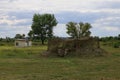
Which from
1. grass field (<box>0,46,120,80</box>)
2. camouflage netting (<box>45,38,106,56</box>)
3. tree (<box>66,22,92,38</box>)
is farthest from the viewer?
tree (<box>66,22,92,38</box>)

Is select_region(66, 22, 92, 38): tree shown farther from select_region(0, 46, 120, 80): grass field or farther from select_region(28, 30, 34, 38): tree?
select_region(0, 46, 120, 80): grass field

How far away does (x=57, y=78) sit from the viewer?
1803 centimetres

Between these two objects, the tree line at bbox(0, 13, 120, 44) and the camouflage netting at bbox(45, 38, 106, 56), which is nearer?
the camouflage netting at bbox(45, 38, 106, 56)

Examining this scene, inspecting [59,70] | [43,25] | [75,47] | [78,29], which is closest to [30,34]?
[43,25]

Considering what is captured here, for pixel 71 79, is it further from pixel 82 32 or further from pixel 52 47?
pixel 82 32

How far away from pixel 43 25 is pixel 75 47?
70.0m

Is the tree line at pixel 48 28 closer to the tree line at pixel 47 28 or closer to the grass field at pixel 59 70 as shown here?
the tree line at pixel 47 28

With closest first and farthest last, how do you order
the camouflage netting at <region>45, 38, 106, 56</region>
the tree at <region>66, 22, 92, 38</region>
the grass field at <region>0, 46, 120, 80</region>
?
the grass field at <region>0, 46, 120, 80</region>
the camouflage netting at <region>45, 38, 106, 56</region>
the tree at <region>66, 22, 92, 38</region>

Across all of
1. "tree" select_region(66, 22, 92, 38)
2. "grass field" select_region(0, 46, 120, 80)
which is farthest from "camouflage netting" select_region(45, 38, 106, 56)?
"tree" select_region(66, 22, 92, 38)

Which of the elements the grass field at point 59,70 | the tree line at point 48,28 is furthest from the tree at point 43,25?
the grass field at point 59,70

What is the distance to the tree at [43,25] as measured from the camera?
111125mm

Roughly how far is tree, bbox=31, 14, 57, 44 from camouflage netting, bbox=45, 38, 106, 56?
66242mm

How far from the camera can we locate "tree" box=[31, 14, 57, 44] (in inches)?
4375

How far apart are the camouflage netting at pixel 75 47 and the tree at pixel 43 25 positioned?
217 feet
